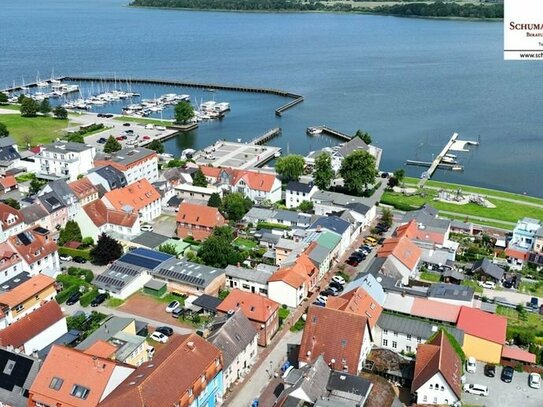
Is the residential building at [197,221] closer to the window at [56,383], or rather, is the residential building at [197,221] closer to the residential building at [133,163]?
the residential building at [133,163]

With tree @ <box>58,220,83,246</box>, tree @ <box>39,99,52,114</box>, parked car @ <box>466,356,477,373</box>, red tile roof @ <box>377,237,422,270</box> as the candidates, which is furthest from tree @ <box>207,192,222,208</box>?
tree @ <box>39,99,52,114</box>

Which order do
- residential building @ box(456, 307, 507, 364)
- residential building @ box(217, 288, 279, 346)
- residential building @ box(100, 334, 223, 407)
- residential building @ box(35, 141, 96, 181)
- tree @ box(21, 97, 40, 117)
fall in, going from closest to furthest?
residential building @ box(100, 334, 223, 407), residential building @ box(456, 307, 507, 364), residential building @ box(217, 288, 279, 346), residential building @ box(35, 141, 96, 181), tree @ box(21, 97, 40, 117)

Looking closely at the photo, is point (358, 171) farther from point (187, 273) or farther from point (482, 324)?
point (482, 324)

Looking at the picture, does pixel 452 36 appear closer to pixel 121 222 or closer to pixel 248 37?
pixel 248 37

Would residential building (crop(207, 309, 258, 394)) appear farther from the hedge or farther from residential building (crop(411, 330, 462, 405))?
the hedge

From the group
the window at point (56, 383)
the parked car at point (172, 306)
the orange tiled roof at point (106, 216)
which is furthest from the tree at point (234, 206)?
the window at point (56, 383)

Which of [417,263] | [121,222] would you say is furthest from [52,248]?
[417,263]

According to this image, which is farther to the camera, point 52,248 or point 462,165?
point 462,165
